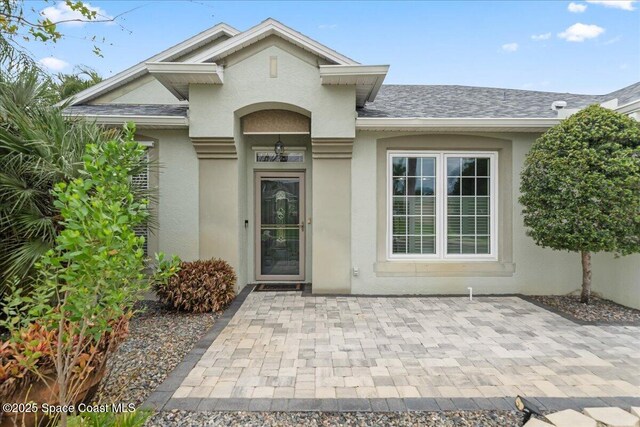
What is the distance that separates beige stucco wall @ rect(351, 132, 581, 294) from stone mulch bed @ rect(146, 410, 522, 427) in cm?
459

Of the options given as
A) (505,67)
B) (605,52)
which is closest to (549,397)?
(605,52)

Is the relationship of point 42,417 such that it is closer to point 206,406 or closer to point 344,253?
point 206,406

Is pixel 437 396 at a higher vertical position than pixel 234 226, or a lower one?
lower

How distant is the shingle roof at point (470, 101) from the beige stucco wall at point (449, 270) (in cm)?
76

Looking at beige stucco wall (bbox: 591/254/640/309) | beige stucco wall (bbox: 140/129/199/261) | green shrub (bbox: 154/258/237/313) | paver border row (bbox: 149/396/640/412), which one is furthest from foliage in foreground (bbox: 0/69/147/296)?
beige stucco wall (bbox: 591/254/640/309)

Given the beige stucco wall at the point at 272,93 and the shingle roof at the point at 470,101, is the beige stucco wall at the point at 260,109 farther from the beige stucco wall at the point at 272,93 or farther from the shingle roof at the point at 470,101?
the shingle roof at the point at 470,101

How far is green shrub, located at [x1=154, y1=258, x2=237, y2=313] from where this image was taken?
6660 mm

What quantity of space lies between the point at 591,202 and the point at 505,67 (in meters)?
11.3

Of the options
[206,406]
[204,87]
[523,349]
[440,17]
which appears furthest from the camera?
[440,17]

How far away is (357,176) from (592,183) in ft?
14.4

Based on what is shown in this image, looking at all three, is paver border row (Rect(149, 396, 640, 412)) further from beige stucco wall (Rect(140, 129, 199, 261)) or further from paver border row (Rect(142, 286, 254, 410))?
beige stucco wall (Rect(140, 129, 199, 261))

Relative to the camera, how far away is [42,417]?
2.91 m

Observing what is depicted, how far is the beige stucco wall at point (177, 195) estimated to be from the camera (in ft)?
25.8

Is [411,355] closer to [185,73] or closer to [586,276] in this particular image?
[586,276]
